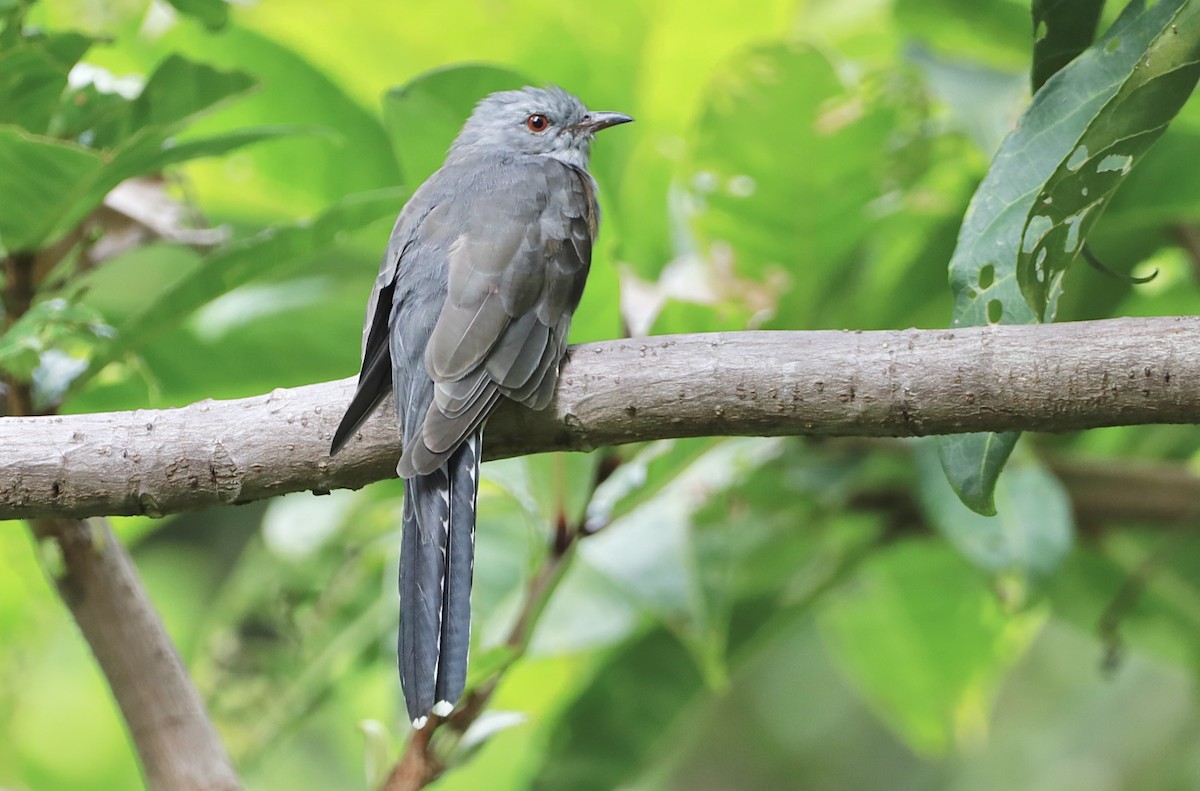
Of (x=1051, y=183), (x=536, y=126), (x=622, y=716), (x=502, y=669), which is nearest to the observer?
(x=1051, y=183)

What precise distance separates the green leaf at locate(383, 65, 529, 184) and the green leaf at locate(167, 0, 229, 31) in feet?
1.20

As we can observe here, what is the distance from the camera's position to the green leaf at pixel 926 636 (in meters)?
3.39

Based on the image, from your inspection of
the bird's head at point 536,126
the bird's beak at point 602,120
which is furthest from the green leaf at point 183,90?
the bird's beak at point 602,120

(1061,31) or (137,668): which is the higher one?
(1061,31)

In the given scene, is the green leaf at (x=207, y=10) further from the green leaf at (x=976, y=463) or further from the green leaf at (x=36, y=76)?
the green leaf at (x=976, y=463)

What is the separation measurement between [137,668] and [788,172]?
1929 millimetres

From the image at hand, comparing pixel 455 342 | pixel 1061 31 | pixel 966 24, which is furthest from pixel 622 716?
pixel 966 24

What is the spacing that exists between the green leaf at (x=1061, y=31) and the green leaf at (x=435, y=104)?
1100 millimetres

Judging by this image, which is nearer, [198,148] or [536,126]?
[198,148]

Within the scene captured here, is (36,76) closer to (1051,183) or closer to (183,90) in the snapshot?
(183,90)

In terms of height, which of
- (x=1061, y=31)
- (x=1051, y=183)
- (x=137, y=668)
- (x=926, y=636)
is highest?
(x=1061, y=31)

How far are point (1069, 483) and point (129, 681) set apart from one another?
2.35m

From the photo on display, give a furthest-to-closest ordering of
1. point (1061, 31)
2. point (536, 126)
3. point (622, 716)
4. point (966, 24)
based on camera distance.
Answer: point (536, 126), point (966, 24), point (622, 716), point (1061, 31)

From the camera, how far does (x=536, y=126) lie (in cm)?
372
